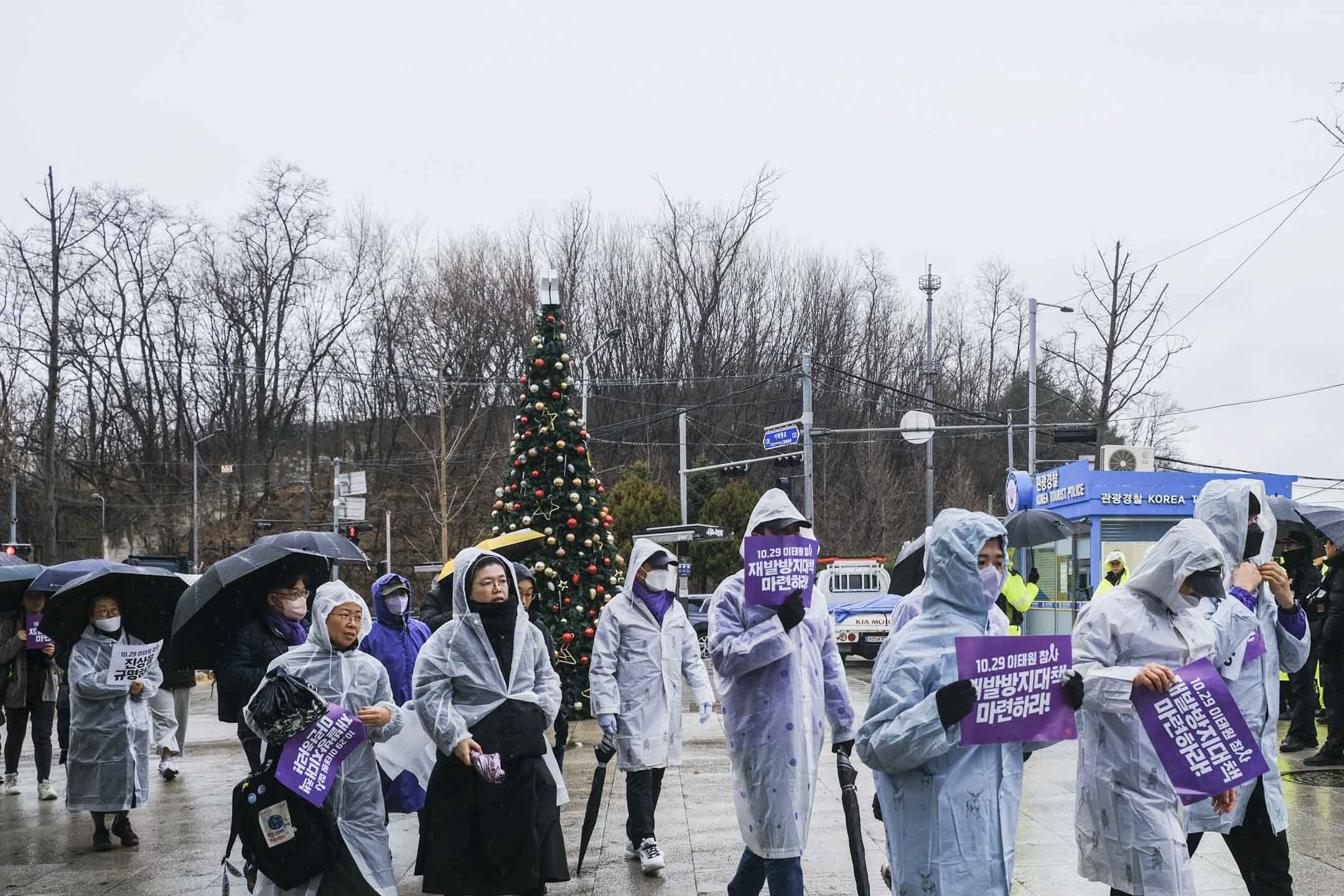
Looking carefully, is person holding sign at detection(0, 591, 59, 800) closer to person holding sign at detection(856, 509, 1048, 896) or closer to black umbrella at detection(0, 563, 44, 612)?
black umbrella at detection(0, 563, 44, 612)

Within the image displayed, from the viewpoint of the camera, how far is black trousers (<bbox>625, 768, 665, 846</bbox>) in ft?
25.6

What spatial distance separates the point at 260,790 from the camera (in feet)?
17.7

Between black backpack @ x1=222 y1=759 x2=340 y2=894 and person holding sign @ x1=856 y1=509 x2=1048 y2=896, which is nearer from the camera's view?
person holding sign @ x1=856 y1=509 x2=1048 y2=896

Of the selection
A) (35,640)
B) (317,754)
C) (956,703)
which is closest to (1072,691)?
(956,703)

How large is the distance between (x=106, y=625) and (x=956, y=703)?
7508 millimetres

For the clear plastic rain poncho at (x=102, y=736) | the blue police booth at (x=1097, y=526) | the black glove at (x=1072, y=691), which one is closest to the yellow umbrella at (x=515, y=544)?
the clear plastic rain poncho at (x=102, y=736)

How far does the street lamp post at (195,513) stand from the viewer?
5328cm

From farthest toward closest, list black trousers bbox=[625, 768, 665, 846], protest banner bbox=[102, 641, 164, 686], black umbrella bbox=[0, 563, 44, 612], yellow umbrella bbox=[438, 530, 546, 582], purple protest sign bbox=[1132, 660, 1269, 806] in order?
yellow umbrella bbox=[438, 530, 546, 582] → black umbrella bbox=[0, 563, 44, 612] → protest banner bbox=[102, 641, 164, 686] → black trousers bbox=[625, 768, 665, 846] → purple protest sign bbox=[1132, 660, 1269, 806]

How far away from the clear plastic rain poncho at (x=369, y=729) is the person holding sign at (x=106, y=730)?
4010 millimetres

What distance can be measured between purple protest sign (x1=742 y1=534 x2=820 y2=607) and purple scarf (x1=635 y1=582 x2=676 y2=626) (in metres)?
2.42

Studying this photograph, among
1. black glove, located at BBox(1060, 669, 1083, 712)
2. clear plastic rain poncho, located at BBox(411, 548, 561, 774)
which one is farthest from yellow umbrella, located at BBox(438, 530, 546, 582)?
black glove, located at BBox(1060, 669, 1083, 712)

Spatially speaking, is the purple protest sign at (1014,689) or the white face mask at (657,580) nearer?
the purple protest sign at (1014,689)

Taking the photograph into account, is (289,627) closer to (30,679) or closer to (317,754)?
(317,754)

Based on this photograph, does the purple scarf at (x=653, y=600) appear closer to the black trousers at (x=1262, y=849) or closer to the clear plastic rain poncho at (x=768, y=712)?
the clear plastic rain poncho at (x=768, y=712)
